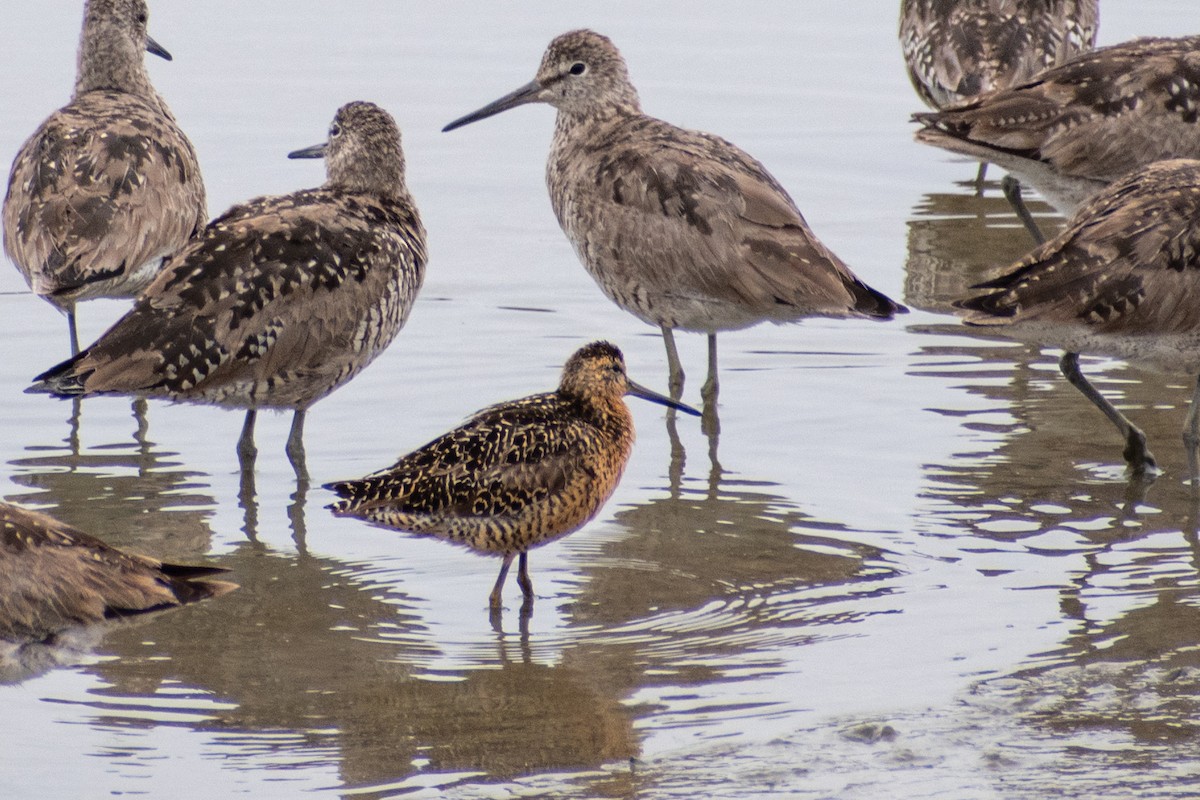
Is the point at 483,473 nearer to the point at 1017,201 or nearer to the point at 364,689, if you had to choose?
the point at 364,689

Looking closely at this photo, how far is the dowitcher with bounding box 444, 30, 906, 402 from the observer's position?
367 inches

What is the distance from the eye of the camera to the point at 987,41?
1316cm

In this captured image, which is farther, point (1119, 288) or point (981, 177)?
point (981, 177)

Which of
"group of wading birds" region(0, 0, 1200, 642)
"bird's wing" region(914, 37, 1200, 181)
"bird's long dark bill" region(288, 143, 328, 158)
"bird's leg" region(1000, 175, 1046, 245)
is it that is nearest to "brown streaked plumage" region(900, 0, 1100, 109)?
"bird's leg" region(1000, 175, 1046, 245)

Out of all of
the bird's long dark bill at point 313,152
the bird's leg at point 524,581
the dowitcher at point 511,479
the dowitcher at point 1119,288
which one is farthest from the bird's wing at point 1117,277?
the bird's long dark bill at point 313,152

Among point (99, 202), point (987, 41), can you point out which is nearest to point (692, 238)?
point (99, 202)

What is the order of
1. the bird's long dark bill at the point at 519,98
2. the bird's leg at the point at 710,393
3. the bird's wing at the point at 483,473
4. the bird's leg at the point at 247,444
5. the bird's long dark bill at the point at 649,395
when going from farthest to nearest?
the bird's long dark bill at the point at 519,98 < the bird's leg at the point at 710,393 < the bird's leg at the point at 247,444 < the bird's long dark bill at the point at 649,395 < the bird's wing at the point at 483,473

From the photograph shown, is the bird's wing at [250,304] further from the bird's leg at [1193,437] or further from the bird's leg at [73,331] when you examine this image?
the bird's leg at [1193,437]

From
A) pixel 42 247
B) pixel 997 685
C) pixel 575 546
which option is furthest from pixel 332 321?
pixel 997 685

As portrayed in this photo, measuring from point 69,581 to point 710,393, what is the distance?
14.9ft

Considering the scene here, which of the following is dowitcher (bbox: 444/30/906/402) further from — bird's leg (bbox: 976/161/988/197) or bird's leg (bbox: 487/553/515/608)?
bird's leg (bbox: 976/161/988/197)

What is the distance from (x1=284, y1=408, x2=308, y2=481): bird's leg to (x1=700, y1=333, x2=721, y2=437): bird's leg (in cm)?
200

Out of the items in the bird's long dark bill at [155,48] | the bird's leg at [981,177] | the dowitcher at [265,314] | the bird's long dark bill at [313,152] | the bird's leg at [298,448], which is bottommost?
the bird's leg at [298,448]

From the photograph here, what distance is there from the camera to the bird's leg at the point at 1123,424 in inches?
348
